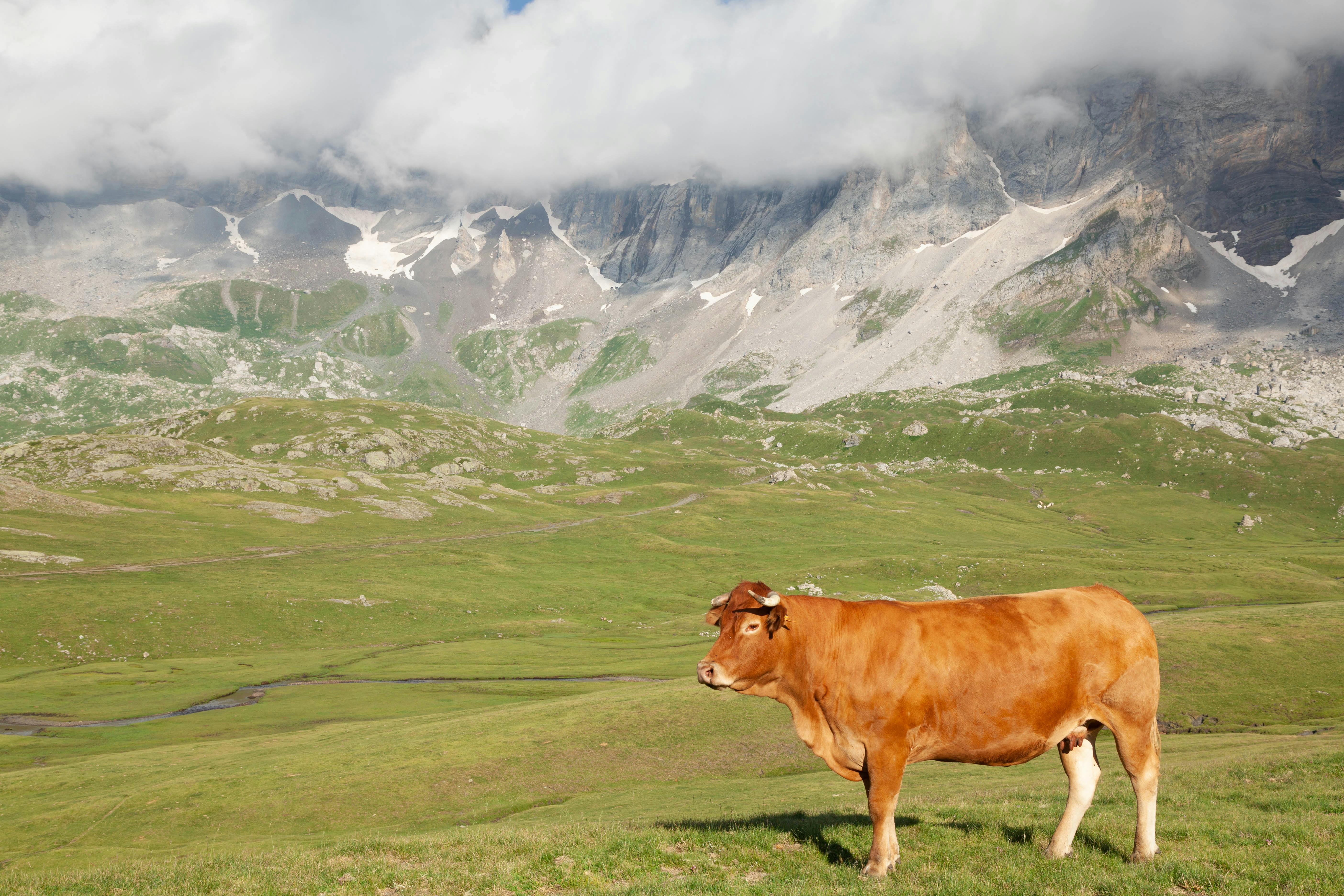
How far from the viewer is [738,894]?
1265 centimetres

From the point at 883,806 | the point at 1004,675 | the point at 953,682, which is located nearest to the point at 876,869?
the point at 883,806

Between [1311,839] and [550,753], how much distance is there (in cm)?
3796

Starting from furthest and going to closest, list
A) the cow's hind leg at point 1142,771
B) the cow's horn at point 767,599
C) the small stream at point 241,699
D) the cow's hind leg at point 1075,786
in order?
the small stream at point 241,699 < the cow's hind leg at point 1075,786 < the cow's hind leg at point 1142,771 < the cow's horn at point 767,599

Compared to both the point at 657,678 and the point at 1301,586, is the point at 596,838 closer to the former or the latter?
the point at 657,678

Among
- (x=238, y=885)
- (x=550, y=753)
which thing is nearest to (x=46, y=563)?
(x=550, y=753)

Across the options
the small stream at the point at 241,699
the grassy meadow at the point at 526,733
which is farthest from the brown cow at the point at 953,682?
the small stream at the point at 241,699

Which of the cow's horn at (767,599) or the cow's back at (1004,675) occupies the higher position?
the cow's horn at (767,599)

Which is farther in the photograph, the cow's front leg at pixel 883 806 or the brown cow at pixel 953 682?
the brown cow at pixel 953 682

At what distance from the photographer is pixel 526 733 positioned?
→ 48.6 m

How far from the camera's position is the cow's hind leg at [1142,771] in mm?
13773

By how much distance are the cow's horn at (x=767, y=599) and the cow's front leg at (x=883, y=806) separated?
3185mm

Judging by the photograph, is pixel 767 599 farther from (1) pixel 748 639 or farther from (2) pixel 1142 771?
(2) pixel 1142 771

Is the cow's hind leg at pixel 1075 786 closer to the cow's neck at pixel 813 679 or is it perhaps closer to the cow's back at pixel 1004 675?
the cow's back at pixel 1004 675

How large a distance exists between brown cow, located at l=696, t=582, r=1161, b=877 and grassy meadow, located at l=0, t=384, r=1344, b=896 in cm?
178
